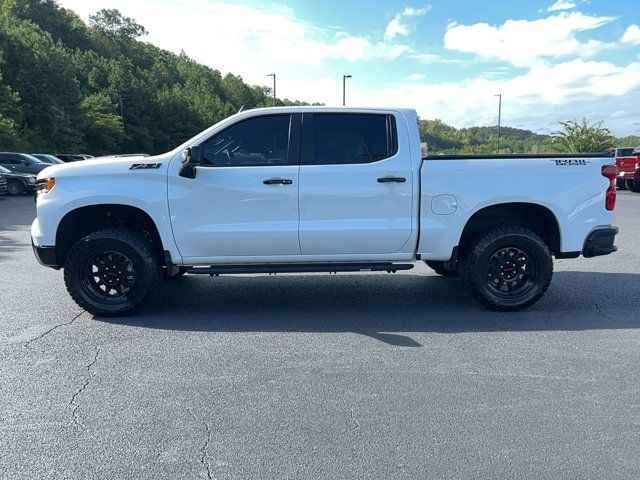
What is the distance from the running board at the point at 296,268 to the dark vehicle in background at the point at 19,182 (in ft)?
62.1

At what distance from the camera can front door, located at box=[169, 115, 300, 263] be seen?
514 cm

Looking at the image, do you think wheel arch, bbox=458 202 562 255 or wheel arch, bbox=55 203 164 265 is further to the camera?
wheel arch, bbox=458 202 562 255

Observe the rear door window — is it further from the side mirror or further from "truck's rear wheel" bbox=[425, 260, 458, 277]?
"truck's rear wheel" bbox=[425, 260, 458, 277]

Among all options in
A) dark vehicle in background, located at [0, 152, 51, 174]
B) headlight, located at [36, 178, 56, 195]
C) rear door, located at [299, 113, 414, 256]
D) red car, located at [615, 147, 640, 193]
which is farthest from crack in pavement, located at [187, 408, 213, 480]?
red car, located at [615, 147, 640, 193]

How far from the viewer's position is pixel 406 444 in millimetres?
2988

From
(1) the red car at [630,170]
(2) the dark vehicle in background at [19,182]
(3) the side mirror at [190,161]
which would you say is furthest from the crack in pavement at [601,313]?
(2) the dark vehicle in background at [19,182]

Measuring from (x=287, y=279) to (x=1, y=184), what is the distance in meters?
15.8

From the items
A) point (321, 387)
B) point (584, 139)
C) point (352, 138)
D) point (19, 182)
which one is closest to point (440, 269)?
point (352, 138)

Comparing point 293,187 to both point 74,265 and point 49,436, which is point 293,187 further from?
point 49,436

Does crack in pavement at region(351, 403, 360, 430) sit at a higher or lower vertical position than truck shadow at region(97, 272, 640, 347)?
lower

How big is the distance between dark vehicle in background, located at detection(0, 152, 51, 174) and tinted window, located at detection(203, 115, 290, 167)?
1938cm

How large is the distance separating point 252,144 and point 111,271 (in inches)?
78.3

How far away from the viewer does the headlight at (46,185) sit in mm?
5145

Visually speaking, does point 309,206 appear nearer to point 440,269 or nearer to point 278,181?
point 278,181
